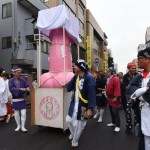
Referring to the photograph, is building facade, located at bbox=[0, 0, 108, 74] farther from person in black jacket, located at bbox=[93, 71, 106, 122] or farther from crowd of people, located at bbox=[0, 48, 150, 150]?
crowd of people, located at bbox=[0, 48, 150, 150]

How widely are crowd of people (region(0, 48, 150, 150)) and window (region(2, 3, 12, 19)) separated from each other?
13.2 meters

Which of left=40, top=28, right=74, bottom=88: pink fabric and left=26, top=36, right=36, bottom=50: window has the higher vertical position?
left=26, top=36, right=36, bottom=50: window

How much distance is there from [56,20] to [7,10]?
15.8m

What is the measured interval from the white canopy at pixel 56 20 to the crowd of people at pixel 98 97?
1462mm

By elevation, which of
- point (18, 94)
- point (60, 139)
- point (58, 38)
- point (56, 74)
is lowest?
point (60, 139)

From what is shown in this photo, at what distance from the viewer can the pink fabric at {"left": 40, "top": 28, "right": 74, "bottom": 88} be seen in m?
6.96

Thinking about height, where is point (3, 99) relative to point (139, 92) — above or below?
below

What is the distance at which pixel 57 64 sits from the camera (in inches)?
285

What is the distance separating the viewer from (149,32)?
7575 cm

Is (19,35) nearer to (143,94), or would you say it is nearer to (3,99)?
(3,99)

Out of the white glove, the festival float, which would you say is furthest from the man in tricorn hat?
the white glove

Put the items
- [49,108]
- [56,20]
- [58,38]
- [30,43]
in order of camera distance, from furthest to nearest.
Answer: [30,43] < [58,38] < [56,20] < [49,108]

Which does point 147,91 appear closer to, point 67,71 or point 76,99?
point 76,99

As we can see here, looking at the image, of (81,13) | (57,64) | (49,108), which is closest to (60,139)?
(49,108)
